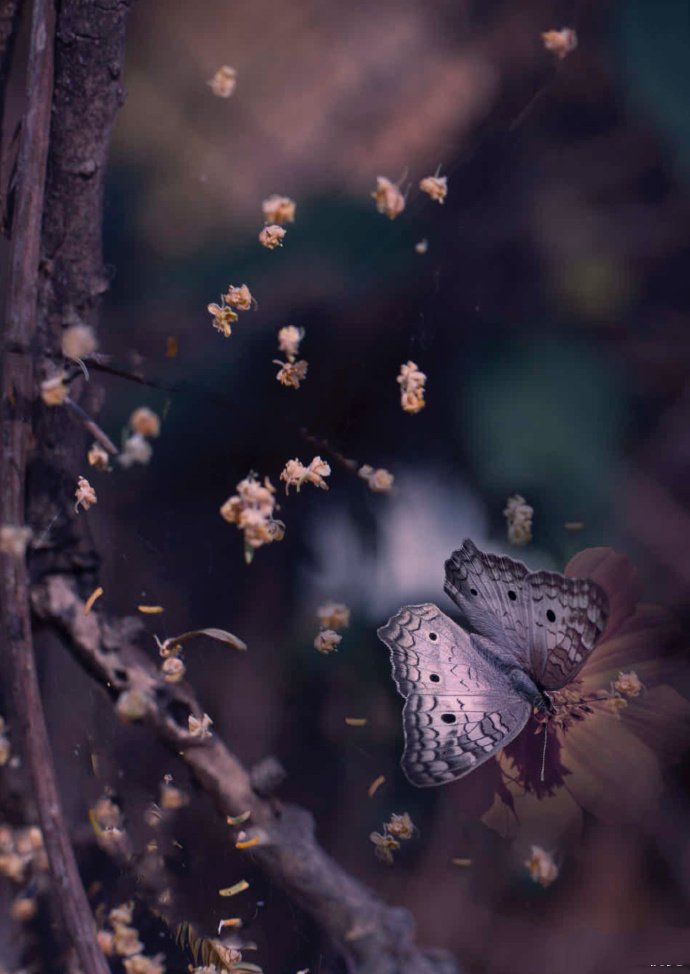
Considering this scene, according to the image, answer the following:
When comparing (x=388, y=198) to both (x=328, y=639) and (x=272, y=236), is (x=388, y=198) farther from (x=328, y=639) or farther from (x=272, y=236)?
(x=328, y=639)

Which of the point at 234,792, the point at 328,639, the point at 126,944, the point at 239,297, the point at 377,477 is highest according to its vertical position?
the point at 239,297

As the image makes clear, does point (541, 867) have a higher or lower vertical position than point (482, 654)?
lower

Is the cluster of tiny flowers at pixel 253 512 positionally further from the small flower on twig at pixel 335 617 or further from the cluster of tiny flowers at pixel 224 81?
the cluster of tiny flowers at pixel 224 81

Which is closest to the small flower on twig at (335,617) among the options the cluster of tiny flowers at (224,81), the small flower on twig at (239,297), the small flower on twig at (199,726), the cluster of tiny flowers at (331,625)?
the cluster of tiny flowers at (331,625)

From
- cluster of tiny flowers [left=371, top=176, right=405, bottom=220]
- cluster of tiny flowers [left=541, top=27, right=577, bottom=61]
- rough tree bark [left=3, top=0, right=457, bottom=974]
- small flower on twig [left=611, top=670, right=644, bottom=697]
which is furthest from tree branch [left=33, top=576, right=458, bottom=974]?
cluster of tiny flowers [left=541, top=27, right=577, bottom=61]

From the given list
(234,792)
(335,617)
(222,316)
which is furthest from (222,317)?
(234,792)

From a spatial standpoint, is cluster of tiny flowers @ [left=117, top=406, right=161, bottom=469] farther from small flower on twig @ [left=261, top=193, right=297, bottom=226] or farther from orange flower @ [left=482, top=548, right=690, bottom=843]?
orange flower @ [left=482, top=548, right=690, bottom=843]

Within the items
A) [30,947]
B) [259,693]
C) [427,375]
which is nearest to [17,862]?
[30,947]
